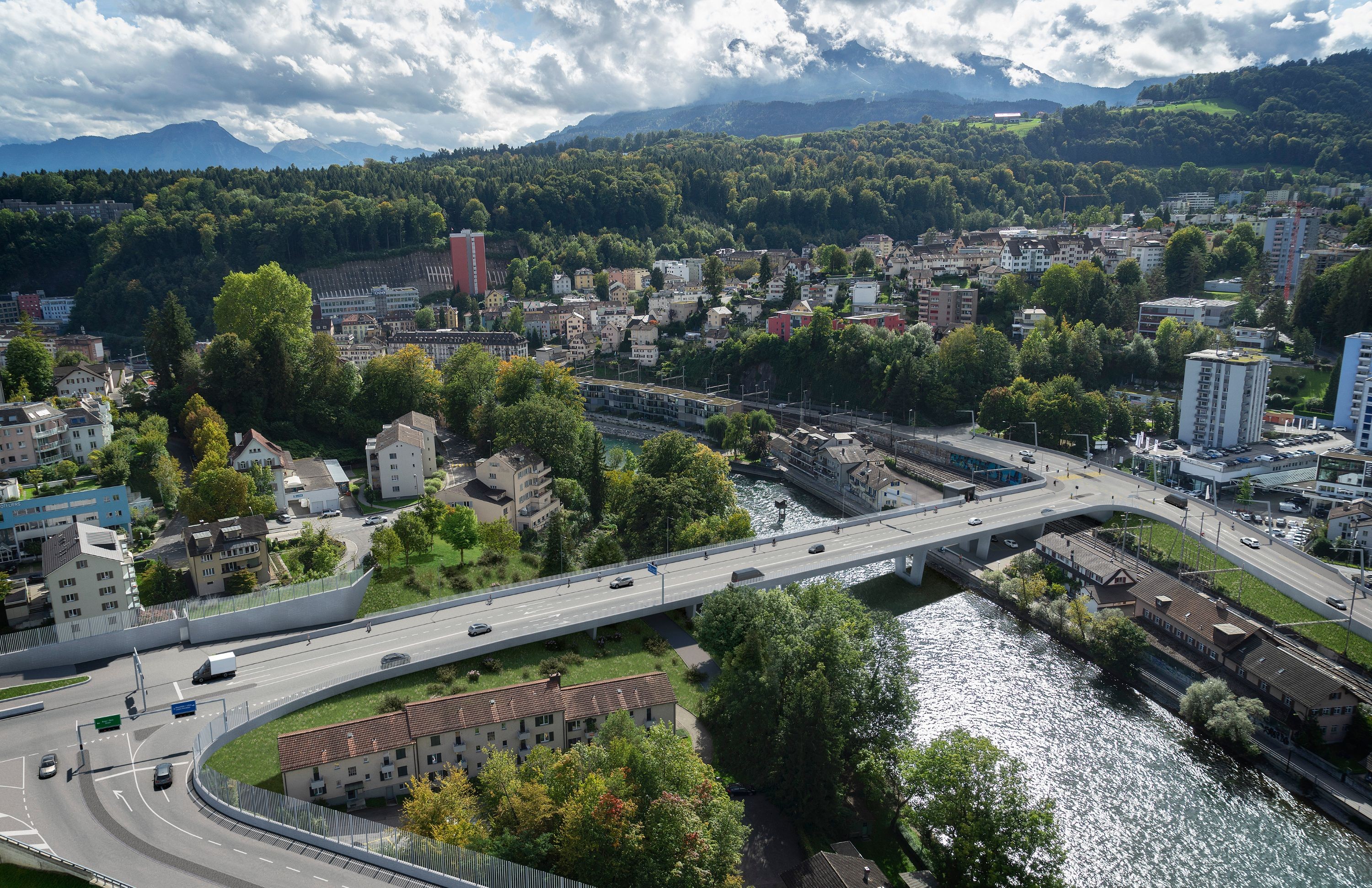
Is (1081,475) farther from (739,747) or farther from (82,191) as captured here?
(82,191)

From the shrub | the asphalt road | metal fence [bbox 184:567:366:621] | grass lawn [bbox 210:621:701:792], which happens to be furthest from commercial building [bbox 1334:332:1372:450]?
metal fence [bbox 184:567:366:621]

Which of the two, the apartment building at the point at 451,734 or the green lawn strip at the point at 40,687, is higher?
the green lawn strip at the point at 40,687

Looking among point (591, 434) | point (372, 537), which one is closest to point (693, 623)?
point (372, 537)

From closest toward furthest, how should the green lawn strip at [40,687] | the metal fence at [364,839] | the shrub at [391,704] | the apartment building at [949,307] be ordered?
1. the metal fence at [364,839]
2. the green lawn strip at [40,687]
3. the shrub at [391,704]
4. the apartment building at [949,307]

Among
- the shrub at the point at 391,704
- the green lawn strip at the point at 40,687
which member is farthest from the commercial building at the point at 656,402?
the green lawn strip at the point at 40,687

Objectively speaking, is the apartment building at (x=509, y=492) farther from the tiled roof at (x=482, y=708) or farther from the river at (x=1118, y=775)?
the river at (x=1118, y=775)

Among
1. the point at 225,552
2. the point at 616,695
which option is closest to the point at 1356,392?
the point at 616,695

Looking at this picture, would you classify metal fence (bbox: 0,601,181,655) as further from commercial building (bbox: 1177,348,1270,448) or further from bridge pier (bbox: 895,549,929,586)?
commercial building (bbox: 1177,348,1270,448)

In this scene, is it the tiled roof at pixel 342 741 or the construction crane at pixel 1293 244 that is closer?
the tiled roof at pixel 342 741
